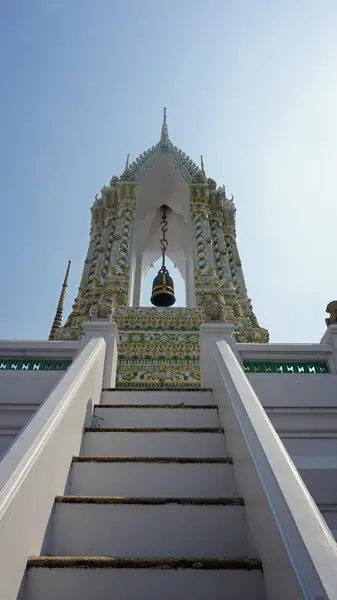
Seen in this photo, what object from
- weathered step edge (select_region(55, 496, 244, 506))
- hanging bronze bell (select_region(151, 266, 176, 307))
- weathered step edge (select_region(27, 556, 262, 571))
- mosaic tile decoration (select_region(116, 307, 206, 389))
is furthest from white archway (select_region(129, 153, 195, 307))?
weathered step edge (select_region(27, 556, 262, 571))

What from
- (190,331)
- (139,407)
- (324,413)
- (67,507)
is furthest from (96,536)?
(190,331)

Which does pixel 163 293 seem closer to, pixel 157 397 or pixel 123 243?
pixel 123 243

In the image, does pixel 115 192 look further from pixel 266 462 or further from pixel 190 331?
pixel 266 462

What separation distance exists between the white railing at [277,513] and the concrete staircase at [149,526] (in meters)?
0.14

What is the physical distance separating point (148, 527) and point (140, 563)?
0.34 metres

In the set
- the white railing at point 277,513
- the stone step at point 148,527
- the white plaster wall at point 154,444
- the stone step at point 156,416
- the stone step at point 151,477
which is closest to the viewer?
the white railing at point 277,513

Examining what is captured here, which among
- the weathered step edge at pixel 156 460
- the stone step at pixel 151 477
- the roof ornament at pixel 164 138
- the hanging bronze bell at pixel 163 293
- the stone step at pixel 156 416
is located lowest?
the stone step at pixel 151 477

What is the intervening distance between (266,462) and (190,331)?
16.2 ft

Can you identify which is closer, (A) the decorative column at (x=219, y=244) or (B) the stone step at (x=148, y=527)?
(B) the stone step at (x=148, y=527)

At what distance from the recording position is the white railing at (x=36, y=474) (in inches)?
63.4

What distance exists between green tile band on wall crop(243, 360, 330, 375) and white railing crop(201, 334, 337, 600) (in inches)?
59.5

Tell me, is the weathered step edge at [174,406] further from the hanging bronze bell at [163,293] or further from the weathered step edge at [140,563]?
the hanging bronze bell at [163,293]

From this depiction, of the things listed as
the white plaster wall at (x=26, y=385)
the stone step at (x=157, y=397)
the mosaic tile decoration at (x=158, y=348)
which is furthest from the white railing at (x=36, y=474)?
the mosaic tile decoration at (x=158, y=348)

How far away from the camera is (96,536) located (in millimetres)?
2062
